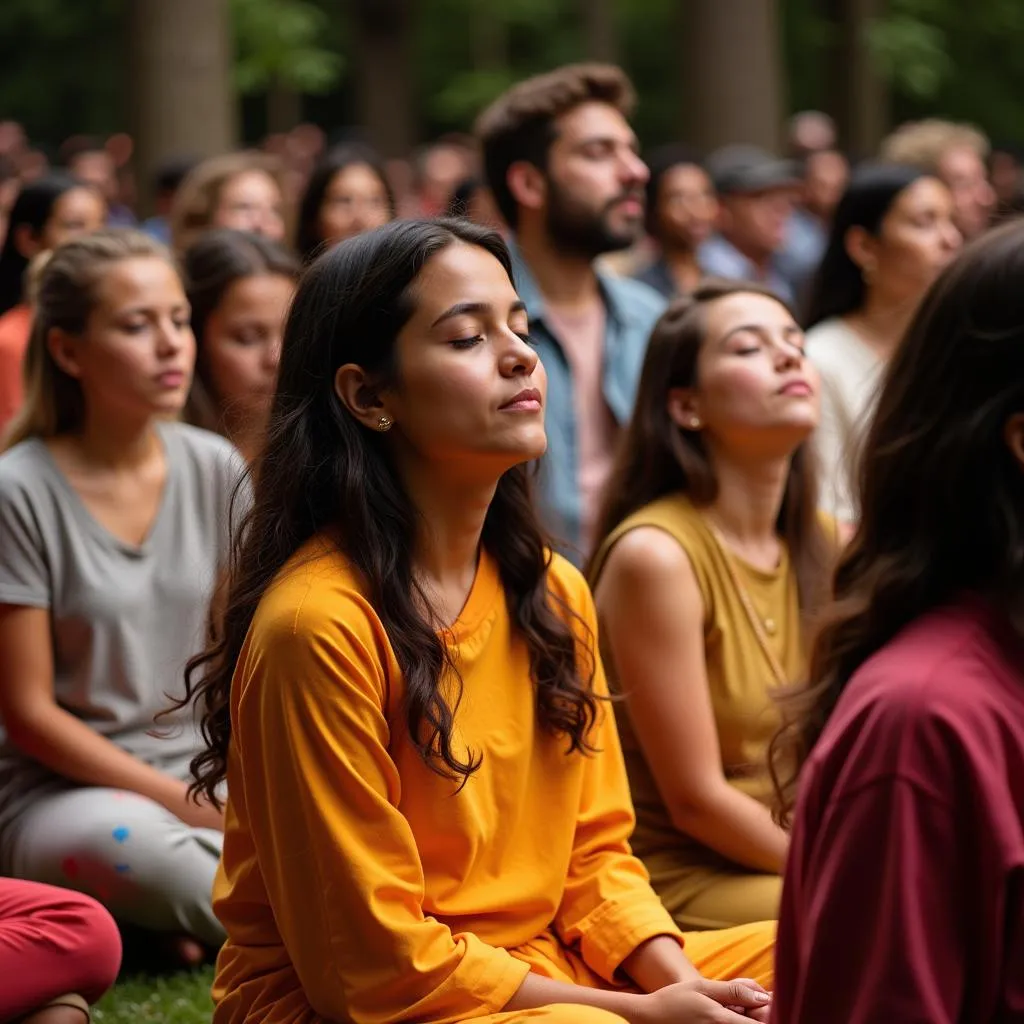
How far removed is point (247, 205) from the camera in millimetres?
6465

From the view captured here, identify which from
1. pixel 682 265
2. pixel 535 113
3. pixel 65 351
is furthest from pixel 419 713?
pixel 682 265

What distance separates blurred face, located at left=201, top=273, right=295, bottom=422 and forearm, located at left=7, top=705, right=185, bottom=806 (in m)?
1.30

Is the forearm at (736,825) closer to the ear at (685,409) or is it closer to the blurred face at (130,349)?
the ear at (685,409)

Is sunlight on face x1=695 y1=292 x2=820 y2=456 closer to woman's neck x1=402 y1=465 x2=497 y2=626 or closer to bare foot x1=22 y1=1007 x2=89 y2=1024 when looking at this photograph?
woman's neck x1=402 y1=465 x2=497 y2=626

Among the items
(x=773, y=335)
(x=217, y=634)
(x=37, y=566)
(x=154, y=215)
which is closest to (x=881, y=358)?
(x=773, y=335)

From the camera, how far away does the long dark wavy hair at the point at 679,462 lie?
12.4 feet

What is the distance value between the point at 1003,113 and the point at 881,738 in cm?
2354

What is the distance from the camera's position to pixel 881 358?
560 cm

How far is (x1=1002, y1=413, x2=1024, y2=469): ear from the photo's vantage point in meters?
1.80

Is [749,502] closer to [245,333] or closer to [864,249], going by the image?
[245,333]

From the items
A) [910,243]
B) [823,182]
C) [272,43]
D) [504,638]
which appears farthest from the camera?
[272,43]

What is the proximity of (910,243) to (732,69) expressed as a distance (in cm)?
708

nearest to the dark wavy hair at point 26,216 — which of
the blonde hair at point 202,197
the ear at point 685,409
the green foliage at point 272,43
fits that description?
the blonde hair at point 202,197

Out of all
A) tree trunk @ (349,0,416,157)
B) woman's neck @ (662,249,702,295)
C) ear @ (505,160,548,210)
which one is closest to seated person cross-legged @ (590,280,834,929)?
ear @ (505,160,548,210)
